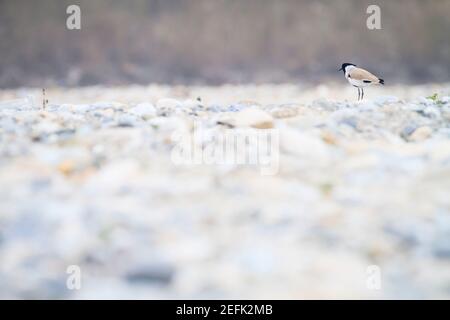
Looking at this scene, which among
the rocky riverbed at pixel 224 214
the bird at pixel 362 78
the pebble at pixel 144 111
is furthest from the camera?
the bird at pixel 362 78

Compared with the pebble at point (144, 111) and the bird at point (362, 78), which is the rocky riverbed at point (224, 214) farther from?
the bird at point (362, 78)

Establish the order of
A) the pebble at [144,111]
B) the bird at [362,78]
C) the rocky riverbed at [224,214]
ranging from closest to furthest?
the rocky riverbed at [224,214], the pebble at [144,111], the bird at [362,78]

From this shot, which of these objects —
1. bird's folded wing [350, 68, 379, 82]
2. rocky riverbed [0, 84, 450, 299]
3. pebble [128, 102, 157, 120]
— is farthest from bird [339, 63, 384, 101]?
pebble [128, 102, 157, 120]

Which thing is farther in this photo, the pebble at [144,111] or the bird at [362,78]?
the bird at [362,78]

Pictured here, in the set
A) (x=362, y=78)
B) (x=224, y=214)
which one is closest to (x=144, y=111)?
(x=224, y=214)

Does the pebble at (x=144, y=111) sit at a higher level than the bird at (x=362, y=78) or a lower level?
lower

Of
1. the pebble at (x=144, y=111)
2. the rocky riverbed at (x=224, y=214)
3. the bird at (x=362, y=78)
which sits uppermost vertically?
the bird at (x=362, y=78)

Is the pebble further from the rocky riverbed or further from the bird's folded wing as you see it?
the bird's folded wing

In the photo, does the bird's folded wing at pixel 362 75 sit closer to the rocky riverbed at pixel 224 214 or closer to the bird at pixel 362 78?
the bird at pixel 362 78

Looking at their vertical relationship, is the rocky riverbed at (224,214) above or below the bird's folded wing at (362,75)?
below

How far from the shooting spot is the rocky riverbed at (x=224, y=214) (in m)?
0.91

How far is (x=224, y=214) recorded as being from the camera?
3.44 feet

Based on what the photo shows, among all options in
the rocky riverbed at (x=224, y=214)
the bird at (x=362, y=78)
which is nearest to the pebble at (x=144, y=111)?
the rocky riverbed at (x=224, y=214)
